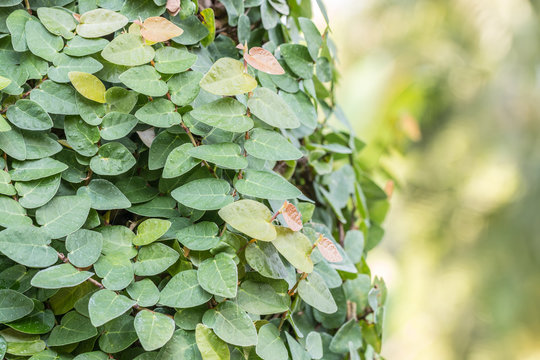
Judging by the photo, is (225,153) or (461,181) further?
(461,181)

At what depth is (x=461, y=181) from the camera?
7.11ft

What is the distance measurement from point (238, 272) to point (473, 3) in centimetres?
207

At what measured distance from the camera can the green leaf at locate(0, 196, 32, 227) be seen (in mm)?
286

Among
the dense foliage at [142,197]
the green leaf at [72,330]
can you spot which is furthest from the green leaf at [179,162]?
the green leaf at [72,330]

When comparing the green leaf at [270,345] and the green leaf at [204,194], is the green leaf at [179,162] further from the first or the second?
the green leaf at [270,345]

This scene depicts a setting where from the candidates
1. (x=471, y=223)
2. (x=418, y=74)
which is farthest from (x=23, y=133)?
(x=471, y=223)

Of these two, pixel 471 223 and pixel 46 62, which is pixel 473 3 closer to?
pixel 471 223

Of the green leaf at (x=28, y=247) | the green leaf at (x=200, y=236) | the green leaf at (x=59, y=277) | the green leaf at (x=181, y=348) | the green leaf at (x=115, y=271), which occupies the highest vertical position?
the green leaf at (x=200, y=236)

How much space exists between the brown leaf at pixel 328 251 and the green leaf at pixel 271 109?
8 centimetres

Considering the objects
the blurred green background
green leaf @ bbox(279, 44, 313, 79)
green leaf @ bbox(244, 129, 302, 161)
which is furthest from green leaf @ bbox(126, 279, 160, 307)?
the blurred green background

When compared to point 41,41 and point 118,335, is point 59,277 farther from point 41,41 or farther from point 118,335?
point 41,41

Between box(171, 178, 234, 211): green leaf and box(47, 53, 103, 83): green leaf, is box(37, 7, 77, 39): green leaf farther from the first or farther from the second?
box(171, 178, 234, 211): green leaf

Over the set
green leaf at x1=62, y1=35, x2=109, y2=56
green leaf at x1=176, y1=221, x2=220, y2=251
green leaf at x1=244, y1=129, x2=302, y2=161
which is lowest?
green leaf at x1=176, y1=221, x2=220, y2=251

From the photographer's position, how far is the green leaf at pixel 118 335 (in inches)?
11.5
